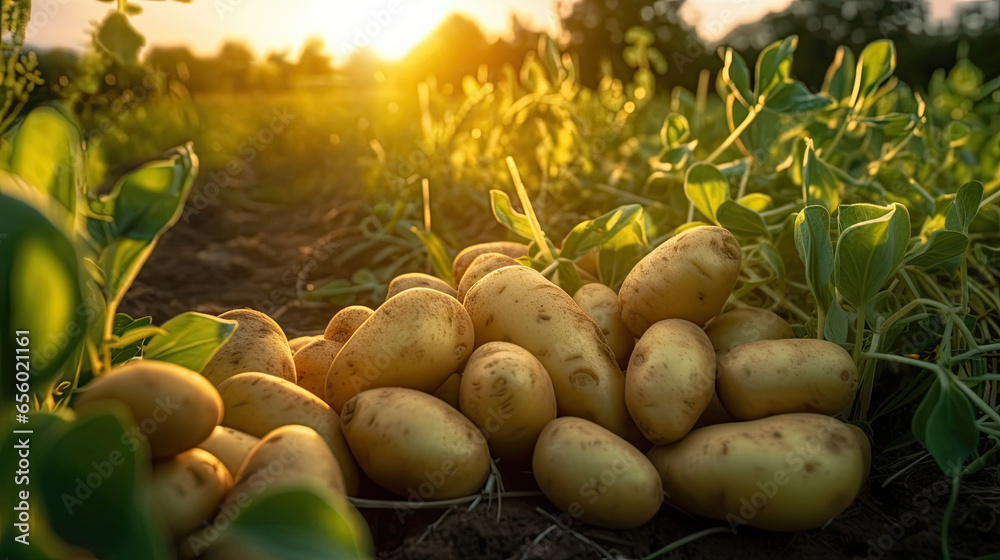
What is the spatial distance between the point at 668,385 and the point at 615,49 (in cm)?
703

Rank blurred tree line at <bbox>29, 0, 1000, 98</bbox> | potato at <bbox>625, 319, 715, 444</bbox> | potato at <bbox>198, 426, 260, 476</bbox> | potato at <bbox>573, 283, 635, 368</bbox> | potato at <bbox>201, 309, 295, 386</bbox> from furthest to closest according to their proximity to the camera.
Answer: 1. blurred tree line at <bbox>29, 0, 1000, 98</bbox>
2. potato at <bbox>573, 283, 635, 368</bbox>
3. potato at <bbox>201, 309, 295, 386</bbox>
4. potato at <bbox>625, 319, 715, 444</bbox>
5. potato at <bbox>198, 426, 260, 476</bbox>

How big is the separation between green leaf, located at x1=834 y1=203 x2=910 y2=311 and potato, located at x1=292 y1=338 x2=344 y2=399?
0.80 m

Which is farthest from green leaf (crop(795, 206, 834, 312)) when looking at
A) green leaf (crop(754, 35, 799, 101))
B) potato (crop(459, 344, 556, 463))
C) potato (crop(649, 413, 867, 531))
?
green leaf (crop(754, 35, 799, 101))

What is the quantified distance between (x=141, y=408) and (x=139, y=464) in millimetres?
129

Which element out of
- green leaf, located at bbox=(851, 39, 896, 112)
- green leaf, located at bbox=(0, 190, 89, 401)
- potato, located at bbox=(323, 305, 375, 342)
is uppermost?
green leaf, located at bbox=(851, 39, 896, 112)

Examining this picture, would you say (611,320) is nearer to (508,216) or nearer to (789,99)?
(508,216)

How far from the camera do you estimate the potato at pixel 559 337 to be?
3.39 ft

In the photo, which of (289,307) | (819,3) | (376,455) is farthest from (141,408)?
(819,3)

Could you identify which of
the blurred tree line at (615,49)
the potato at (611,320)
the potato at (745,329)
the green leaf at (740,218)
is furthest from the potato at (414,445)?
the blurred tree line at (615,49)

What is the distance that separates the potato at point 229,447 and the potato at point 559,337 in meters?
0.41

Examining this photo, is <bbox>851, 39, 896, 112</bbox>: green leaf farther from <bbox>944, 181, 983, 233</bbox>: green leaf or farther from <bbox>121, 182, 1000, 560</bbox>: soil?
<bbox>121, 182, 1000, 560</bbox>: soil

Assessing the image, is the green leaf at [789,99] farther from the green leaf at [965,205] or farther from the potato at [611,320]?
the potato at [611,320]

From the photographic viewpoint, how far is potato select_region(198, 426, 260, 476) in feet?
2.78

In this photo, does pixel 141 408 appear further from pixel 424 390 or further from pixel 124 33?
pixel 124 33
